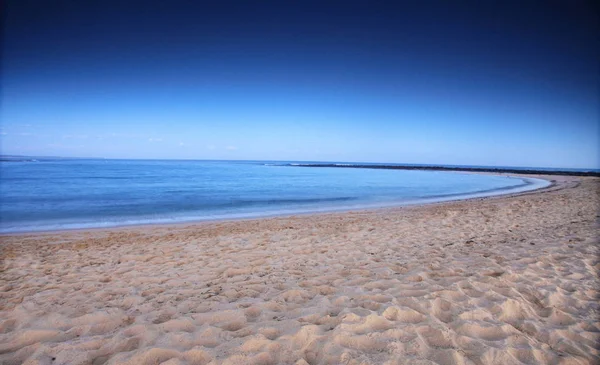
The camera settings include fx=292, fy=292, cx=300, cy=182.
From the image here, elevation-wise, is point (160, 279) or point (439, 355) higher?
point (439, 355)

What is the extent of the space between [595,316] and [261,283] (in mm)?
4229

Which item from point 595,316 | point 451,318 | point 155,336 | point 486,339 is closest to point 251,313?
point 155,336

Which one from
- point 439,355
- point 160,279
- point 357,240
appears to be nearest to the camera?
point 439,355

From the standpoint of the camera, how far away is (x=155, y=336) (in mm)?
3129

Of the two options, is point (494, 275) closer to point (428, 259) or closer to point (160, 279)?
point (428, 259)

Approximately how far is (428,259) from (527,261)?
1.59m

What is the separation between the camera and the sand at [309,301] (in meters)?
2.84

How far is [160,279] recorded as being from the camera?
16.4ft

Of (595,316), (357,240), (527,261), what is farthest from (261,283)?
(527,261)

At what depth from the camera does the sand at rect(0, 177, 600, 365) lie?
112 inches

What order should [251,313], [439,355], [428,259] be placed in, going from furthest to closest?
[428,259]
[251,313]
[439,355]

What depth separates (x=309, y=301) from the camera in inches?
154

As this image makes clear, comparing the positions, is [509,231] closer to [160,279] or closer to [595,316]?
[595,316]

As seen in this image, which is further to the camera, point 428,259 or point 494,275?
point 428,259
